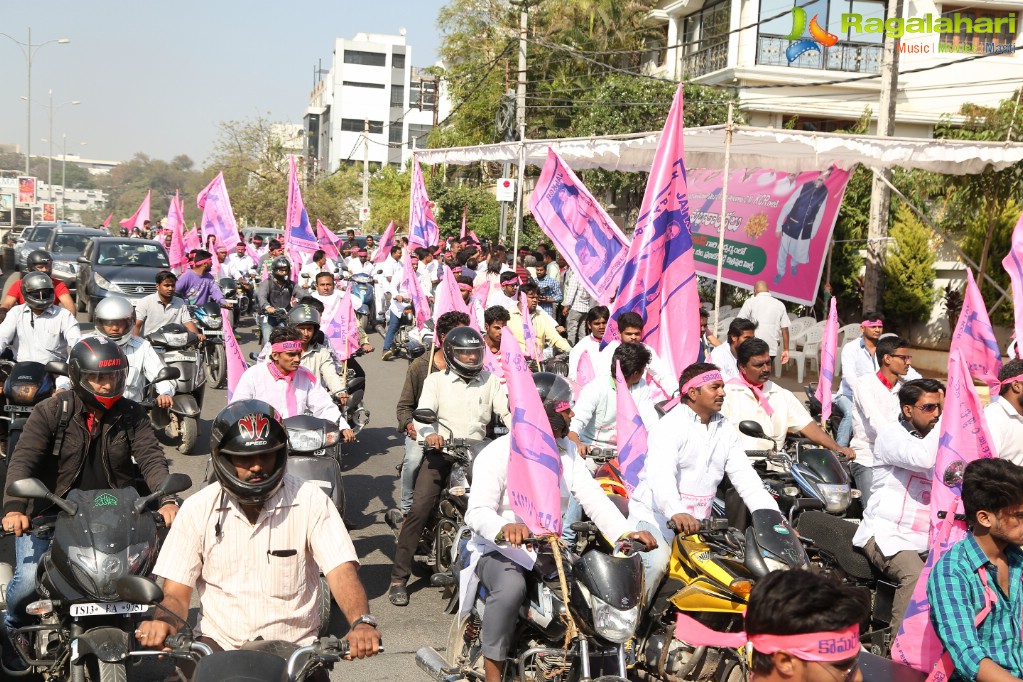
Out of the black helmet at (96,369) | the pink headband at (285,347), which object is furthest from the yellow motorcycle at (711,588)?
the pink headband at (285,347)

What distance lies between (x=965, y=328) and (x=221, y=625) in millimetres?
5967

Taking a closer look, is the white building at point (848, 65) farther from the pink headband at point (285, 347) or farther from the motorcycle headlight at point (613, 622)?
the motorcycle headlight at point (613, 622)

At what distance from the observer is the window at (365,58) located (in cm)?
9494

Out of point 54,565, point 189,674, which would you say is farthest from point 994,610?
point 54,565

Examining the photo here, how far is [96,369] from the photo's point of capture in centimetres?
565

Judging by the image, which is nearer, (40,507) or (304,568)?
(304,568)

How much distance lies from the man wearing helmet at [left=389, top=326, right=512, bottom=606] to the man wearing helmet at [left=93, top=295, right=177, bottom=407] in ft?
7.58

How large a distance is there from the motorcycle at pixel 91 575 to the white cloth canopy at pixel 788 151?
874cm

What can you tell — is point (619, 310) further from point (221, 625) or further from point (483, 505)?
point (221, 625)

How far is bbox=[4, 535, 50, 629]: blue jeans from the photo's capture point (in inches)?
211

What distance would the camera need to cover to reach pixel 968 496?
419 cm

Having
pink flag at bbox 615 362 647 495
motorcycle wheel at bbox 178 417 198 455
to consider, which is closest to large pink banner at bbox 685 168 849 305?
motorcycle wheel at bbox 178 417 198 455

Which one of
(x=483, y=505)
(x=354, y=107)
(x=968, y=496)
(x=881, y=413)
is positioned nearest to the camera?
(x=968, y=496)

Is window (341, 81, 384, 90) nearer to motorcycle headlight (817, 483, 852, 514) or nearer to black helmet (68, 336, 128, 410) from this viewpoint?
motorcycle headlight (817, 483, 852, 514)
